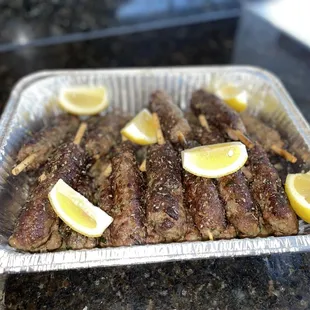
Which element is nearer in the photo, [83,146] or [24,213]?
[24,213]

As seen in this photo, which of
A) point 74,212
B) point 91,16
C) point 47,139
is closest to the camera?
point 74,212

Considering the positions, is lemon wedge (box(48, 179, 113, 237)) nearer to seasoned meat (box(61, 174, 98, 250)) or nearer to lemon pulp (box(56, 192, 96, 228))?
lemon pulp (box(56, 192, 96, 228))

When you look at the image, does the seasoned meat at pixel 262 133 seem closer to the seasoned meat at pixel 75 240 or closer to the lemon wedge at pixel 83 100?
the lemon wedge at pixel 83 100

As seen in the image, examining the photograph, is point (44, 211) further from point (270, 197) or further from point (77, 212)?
point (270, 197)

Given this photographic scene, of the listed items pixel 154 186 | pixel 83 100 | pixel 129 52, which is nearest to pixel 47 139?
pixel 83 100

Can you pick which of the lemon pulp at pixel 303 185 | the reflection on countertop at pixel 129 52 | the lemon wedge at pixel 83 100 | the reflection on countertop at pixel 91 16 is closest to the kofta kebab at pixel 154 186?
the lemon pulp at pixel 303 185

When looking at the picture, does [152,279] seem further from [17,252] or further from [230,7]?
[230,7]

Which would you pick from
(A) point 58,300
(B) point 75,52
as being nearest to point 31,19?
(B) point 75,52
